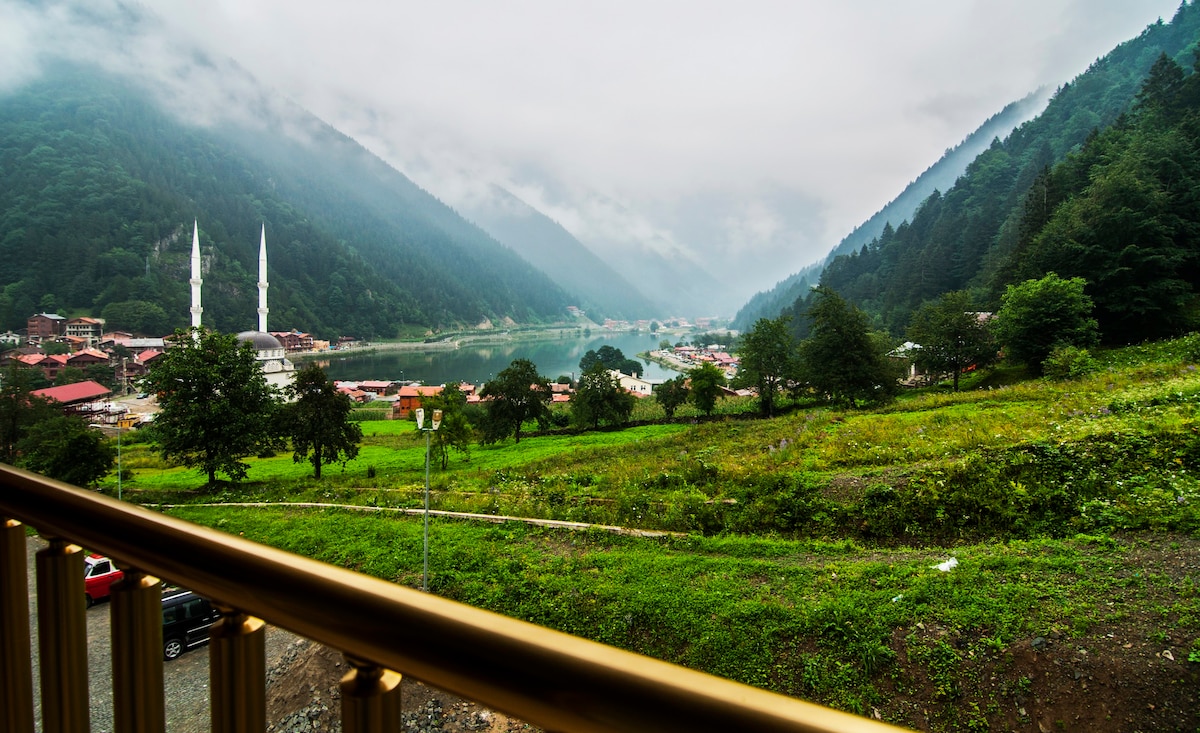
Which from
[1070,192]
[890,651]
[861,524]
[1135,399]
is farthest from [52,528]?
[1070,192]

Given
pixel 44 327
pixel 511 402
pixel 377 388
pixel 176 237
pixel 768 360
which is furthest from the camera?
pixel 176 237

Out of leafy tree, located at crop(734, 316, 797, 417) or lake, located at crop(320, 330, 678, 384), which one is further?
lake, located at crop(320, 330, 678, 384)

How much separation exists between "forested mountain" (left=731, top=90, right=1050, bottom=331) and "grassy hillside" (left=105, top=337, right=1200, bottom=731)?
84415 millimetres

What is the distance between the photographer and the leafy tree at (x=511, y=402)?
67.9 feet

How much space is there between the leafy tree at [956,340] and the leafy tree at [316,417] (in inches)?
827

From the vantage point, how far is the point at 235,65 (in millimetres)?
191500

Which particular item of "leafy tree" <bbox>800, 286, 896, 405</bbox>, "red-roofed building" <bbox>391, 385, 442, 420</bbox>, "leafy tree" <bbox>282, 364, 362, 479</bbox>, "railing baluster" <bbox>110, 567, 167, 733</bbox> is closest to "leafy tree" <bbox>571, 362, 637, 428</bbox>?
"leafy tree" <bbox>800, 286, 896, 405</bbox>

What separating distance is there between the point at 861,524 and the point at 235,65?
257156 mm

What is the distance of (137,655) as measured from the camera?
886 mm

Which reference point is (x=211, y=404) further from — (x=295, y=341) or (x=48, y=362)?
(x=295, y=341)

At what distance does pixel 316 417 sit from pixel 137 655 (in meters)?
14.5

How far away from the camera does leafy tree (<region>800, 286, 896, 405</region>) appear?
17.4m

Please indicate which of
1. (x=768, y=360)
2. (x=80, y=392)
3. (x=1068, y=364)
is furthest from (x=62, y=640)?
(x=80, y=392)

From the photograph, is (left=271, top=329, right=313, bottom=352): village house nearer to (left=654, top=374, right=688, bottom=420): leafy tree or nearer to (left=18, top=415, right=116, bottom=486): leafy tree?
(left=18, top=415, right=116, bottom=486): leafy tree
